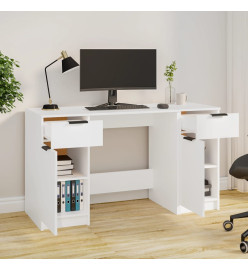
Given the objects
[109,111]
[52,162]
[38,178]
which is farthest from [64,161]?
[109,111]

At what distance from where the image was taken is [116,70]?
4328 millimetres

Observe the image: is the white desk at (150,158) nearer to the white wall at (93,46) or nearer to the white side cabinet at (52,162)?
the white side cabinet at (52,162)

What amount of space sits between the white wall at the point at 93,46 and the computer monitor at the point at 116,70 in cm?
20

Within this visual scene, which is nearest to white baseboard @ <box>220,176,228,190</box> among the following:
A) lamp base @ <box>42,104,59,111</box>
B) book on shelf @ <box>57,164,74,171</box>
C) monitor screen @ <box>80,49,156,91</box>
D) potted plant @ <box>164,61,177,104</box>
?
potted plant @ <box>164,61,177,104</box>

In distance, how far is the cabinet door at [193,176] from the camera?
389 centimetres

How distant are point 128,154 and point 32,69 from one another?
1.06m

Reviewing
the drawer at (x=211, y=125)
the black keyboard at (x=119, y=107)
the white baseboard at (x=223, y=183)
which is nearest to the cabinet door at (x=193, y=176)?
the drawer at (x=211, y=125)

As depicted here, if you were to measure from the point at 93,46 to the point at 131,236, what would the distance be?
1.57 m

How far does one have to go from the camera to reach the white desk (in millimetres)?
3744

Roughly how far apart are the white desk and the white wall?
0.16 meters

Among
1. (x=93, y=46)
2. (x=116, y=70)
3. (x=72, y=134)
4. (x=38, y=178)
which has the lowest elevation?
(x=38, y=178)

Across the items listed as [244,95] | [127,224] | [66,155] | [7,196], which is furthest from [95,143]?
[244,95]

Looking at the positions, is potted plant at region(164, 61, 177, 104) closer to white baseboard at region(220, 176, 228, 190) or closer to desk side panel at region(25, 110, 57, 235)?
white baseboard at region(220, 176, 228, 190)

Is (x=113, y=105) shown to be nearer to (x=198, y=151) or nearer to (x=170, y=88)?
(x=170, y=88)
